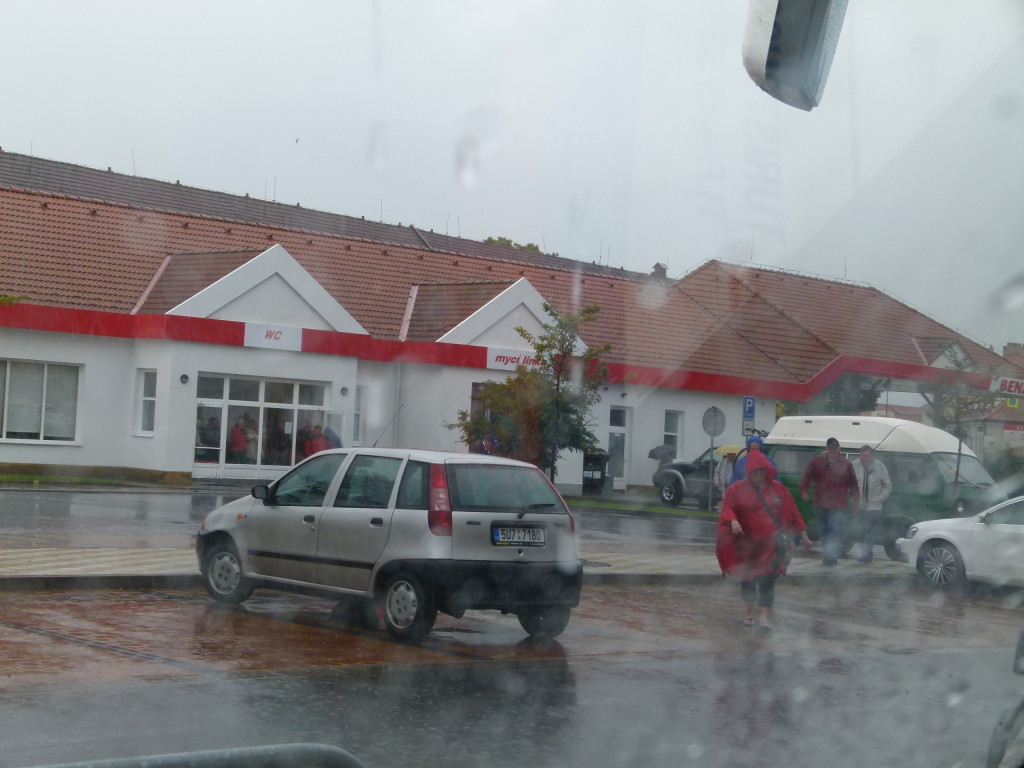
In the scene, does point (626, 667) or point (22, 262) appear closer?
point (626, 667)

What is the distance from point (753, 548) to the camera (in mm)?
11570

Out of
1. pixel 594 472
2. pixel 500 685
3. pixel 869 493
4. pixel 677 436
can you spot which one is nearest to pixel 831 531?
pixel 869 493

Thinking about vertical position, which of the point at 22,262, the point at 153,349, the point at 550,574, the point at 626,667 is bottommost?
the point at 626,667

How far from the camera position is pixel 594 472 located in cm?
3491

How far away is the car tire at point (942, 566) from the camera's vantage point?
16.1m

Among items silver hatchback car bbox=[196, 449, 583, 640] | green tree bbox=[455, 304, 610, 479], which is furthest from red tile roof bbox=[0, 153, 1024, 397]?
silver hatchback car bbox=[196, 449, 583, 640]

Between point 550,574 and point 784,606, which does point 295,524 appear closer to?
point 550,574

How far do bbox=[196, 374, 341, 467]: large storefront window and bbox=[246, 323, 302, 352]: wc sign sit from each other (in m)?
1.03

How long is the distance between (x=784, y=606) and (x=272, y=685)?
25.4 feet

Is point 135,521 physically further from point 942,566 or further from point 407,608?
point 942,566

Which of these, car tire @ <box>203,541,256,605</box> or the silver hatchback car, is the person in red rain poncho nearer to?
the silver hatchback car

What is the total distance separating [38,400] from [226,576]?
20746 millimetres

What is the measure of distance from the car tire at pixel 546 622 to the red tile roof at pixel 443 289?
58.4 feet

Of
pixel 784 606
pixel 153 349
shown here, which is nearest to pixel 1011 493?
pixel 784 606
